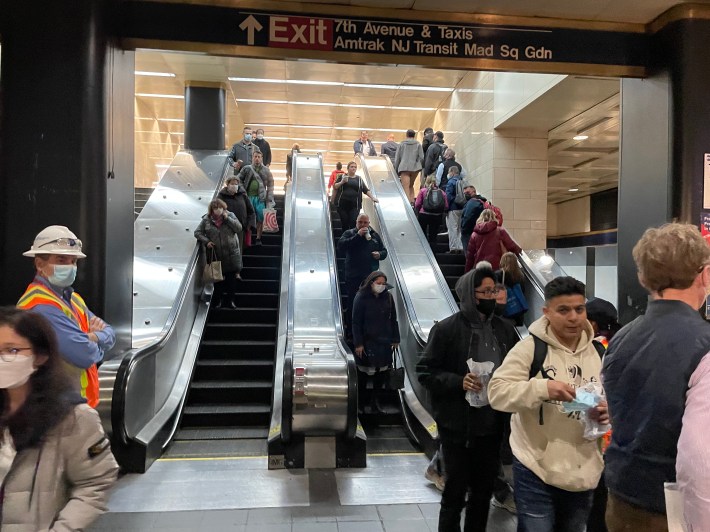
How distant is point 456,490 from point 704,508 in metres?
1.73

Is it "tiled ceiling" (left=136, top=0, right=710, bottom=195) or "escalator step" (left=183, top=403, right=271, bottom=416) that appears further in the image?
"tiled ceiling" (left=136, top=0, right=710, bottom=195)

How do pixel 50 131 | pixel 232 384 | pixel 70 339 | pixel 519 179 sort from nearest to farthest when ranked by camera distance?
pixel 70 339 → pixel 50 131 → pixel 232 384 → pixel 519 179

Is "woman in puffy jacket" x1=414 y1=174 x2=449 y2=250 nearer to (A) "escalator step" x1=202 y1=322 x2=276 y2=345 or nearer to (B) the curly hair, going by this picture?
(A) "escalator step" x1=202 y1=322 x2=276 y2=345

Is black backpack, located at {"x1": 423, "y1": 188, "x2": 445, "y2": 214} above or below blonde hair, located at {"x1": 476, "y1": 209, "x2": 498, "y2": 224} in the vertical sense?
above

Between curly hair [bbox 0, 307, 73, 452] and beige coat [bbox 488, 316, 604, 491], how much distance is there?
162 centimetres

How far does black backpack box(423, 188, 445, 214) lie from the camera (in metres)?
10.3

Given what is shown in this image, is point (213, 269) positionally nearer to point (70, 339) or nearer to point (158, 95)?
point (70, 339)

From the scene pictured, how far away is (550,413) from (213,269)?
6.01 meters

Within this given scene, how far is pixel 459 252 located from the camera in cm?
1031

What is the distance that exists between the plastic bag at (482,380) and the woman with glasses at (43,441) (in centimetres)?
178

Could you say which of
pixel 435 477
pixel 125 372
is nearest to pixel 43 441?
pixel 125 372

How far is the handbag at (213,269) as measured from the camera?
7.70m

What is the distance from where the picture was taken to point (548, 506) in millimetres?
2344

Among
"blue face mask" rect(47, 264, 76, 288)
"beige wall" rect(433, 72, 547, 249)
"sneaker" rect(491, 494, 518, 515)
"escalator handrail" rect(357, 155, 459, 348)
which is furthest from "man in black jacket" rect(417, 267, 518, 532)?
"beige wall" rect(433, 72, 547, 249)
